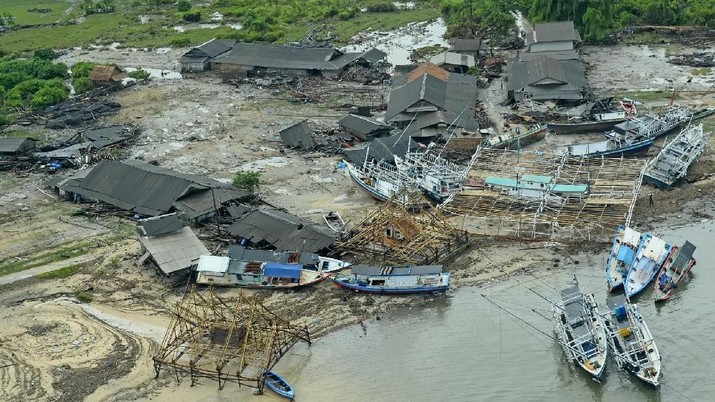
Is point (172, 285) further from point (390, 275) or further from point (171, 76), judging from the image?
point (171, 76)

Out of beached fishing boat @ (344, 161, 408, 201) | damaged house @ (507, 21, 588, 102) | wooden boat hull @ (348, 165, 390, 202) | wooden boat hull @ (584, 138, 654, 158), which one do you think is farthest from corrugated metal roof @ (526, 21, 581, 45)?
wooden boat hull @ (348, 165, 390, 202)

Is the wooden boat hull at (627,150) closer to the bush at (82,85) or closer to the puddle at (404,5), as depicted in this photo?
the bush at (82,85)

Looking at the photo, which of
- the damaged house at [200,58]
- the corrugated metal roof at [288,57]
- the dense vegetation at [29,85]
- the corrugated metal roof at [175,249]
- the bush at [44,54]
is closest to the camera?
the corrugated metal roof at [175,249]

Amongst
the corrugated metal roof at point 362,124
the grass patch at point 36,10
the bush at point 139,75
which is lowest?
the grass patch at point 36,10

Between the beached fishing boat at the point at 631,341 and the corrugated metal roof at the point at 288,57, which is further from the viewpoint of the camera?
the corrugated metal roof at the point at 288,57

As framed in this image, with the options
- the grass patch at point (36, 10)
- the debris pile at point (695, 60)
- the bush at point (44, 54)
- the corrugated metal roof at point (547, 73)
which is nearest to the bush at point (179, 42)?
the bush at point (44, 54)

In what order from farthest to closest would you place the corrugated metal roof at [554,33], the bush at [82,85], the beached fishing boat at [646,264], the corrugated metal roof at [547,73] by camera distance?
the bush at [82,85], the corrugated metal roof at [554,33], the corrugated metal roof at [547,73], the beached fishing boat at [646,264]

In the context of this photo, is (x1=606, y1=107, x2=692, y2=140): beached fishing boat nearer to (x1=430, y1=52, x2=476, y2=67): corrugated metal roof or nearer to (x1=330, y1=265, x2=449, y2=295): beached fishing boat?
(x1=430, y1=52, x2=476, y2=67): corrugated metal roof
